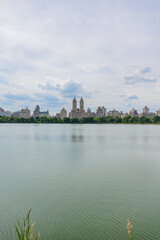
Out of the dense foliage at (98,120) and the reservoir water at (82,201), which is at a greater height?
the dense foliage at (98,120)

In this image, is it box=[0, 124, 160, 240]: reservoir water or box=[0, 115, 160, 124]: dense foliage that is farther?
box=[0, 115, 160, 124]: dense foliage

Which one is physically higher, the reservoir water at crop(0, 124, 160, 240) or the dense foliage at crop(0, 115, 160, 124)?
the dense foliage at crop(0, 115, 160, 124)

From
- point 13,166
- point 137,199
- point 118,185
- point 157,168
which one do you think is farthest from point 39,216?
point 157,168

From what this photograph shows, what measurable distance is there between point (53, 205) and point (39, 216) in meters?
0.91

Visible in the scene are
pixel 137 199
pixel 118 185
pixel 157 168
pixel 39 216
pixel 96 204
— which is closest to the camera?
A: pixel 39 216

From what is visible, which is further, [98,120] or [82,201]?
[98,120]

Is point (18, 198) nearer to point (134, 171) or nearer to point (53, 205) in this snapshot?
point (53, 205)

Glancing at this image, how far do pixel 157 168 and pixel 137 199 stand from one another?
6.60 metres

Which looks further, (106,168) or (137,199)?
(106,168)

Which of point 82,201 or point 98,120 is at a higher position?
point 98,120

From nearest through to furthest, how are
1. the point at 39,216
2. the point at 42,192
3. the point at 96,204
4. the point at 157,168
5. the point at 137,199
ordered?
the point at 39,216 < the point at 96,204 < the point at 137,199 < the point at 42,192 < the point at 157,168

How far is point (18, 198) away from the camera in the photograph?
26.3 ft

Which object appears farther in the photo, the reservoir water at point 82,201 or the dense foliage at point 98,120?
the dense foliage at point 98,120

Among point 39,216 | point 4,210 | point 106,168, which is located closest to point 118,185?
point 106,168
